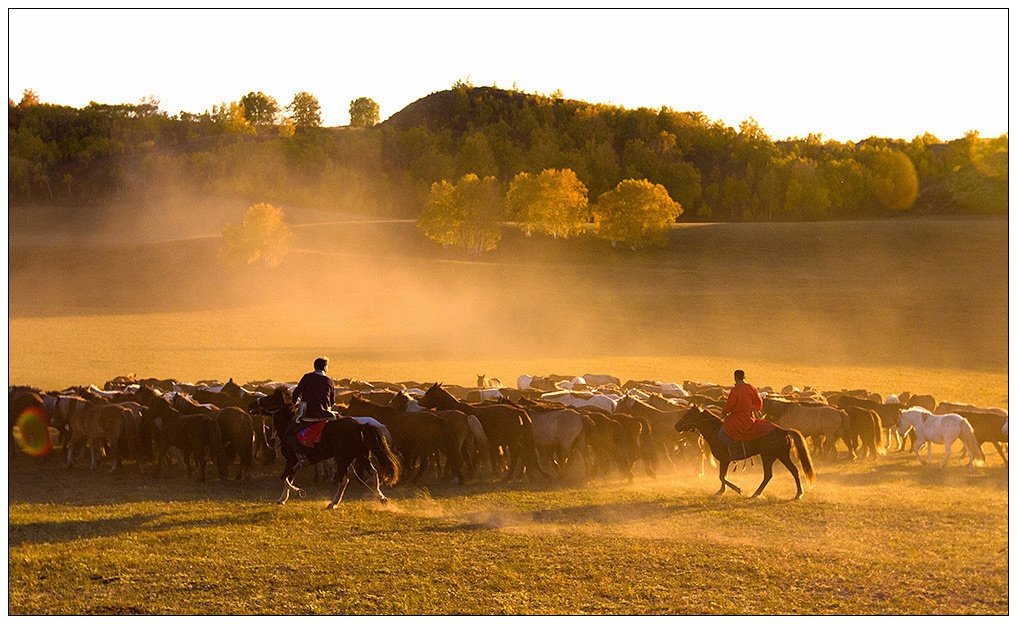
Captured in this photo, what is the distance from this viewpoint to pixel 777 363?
1390 inches

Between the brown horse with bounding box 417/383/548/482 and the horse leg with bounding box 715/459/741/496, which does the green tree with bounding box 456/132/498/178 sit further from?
the horse leg with bounding box 715/459/741/496

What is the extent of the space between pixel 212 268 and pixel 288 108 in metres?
136

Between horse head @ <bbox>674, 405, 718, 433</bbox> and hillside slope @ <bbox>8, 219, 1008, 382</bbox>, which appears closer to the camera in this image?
horse head @ <bbox>674, 405, 718, 433</bbox>

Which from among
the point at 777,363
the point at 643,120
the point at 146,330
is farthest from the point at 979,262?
the point at 643,120

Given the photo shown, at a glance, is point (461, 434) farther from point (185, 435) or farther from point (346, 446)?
point (185, 435)

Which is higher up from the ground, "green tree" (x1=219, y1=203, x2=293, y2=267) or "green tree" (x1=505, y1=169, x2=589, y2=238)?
"green tree" (x1=505, y1=169, x2=589, y2=238)

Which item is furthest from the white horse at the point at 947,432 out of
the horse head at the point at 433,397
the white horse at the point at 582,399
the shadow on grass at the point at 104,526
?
the shadow on grass at the point at 104,526

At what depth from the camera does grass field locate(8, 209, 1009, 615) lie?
9.12 m

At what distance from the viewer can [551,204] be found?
77.4 meters

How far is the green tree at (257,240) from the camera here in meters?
61.8

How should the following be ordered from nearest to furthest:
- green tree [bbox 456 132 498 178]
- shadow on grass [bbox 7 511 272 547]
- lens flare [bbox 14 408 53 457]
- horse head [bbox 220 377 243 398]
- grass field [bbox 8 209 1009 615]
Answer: grass field [bbox 8 209 1009 615], shadow on grass [bbox 7 511 272 547], lens flare [bbox 14 408 53 457], horse head [bbox 220 377 243 398], green tree [bbox 456 132 498 178]

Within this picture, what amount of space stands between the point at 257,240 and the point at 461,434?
51155mm

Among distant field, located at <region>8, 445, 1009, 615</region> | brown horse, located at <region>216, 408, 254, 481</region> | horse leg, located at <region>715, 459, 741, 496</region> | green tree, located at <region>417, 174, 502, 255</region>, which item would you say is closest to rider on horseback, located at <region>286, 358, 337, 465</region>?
distant field, located at <region>8, 445, 1009, 615</region>

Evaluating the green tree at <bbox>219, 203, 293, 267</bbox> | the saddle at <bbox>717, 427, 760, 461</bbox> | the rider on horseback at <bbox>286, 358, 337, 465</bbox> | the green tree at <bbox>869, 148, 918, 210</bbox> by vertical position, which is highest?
the green tree at <bbox>869, 148, 918, 210</bbox>
